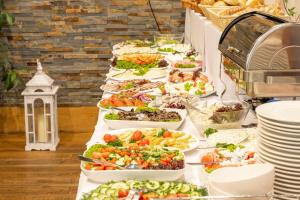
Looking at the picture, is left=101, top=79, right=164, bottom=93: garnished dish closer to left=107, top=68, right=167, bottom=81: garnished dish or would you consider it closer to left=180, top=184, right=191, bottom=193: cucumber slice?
left=107, top=68, right=167, bottom=81: garnished dish

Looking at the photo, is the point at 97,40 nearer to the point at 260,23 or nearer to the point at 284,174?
the point at 260,23

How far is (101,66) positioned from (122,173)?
3.82m

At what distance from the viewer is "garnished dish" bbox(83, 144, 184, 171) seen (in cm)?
195

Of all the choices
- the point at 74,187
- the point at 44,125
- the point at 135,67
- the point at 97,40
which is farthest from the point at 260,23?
the point at 97,40

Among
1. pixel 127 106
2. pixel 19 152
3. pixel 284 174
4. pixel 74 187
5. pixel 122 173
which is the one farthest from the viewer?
pixel 19 152

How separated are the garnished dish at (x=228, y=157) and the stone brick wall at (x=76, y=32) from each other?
11.6ft

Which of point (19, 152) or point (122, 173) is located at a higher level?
point (122, 173)

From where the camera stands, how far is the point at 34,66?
18.3ft

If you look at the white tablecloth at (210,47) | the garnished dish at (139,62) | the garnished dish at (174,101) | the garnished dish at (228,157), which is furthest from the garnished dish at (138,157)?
the garnished dish at (139,62)

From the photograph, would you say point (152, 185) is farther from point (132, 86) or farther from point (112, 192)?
point (132, 86)

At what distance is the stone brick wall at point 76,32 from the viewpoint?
5465 mm

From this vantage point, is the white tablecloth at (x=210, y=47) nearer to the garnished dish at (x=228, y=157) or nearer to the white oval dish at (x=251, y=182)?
the garnished dish at (x=228, y=157)

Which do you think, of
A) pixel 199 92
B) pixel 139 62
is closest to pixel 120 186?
pixel 199 92

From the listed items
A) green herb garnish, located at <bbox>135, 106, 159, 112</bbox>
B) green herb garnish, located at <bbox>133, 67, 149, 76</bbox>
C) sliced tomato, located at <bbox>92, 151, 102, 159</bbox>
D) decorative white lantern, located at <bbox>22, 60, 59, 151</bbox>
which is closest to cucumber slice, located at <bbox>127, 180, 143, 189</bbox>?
sliced tomato, located at <bbox>92, 151, 102, 159</bbox>
